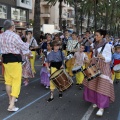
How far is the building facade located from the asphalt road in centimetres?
2947

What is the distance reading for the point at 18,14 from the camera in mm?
40406

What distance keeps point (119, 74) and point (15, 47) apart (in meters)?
4.78

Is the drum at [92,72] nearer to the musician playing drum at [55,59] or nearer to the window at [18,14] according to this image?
the musician playing drum at [55,59]

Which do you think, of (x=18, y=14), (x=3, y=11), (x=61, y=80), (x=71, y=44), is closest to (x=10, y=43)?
(x=61, y=80)

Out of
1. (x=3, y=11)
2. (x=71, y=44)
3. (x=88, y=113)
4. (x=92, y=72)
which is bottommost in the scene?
(x=88, y=113)

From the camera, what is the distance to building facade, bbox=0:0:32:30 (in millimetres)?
36000

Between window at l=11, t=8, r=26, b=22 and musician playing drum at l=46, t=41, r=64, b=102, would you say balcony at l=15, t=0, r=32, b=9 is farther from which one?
musician playing drum at l=46, t=41, r=64, b=102

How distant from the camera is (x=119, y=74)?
29.7 ft

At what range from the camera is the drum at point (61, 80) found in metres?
5.81

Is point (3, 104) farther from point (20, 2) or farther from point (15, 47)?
point (20, 2)

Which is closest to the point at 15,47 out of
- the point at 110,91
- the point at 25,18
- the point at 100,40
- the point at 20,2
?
the point at 100,40

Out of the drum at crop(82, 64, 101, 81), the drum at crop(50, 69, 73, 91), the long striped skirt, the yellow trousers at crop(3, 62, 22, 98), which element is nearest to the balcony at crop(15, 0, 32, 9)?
the drum at crop(50, 69, 73, 91)

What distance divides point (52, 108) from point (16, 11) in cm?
3528

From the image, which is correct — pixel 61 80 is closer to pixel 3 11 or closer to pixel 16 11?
pixel 3 11
